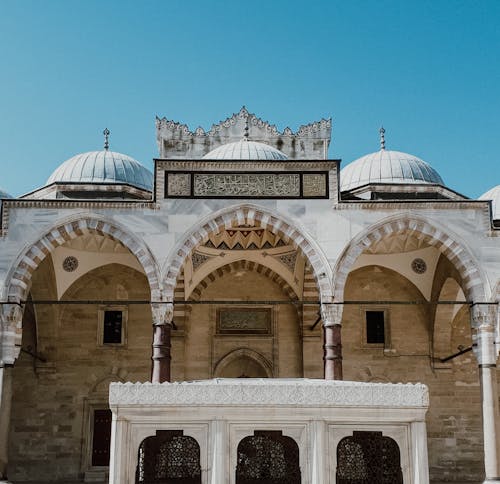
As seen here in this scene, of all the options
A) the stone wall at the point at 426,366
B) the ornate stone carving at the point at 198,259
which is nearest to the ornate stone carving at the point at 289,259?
the stone wall at the point at 426,366

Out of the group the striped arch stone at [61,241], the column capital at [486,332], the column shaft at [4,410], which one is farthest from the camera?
the striped arch stone at [61,241]

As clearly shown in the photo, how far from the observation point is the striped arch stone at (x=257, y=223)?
12492 millimetres

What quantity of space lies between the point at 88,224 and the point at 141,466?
22.3 ft

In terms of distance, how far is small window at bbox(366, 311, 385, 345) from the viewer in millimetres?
15969

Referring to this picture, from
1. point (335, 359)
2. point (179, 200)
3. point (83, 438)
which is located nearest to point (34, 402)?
point (83, 438)

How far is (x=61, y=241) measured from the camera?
12.8m

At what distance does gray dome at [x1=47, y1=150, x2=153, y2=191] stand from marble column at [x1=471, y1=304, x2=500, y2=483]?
7.63m

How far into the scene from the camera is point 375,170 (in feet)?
52.2

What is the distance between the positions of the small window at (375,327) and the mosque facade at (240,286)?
44mm

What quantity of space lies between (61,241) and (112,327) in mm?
3576

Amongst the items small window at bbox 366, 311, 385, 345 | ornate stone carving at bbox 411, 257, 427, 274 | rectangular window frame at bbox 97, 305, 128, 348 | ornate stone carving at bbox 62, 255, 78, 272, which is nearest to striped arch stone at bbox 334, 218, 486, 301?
ornate stone carving at bbox 411, 257, 427, 274

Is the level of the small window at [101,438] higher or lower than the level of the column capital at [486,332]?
lower

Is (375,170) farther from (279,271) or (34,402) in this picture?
(34,402)

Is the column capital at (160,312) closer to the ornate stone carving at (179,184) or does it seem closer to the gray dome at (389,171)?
the ornate stone carving at (179,184)
